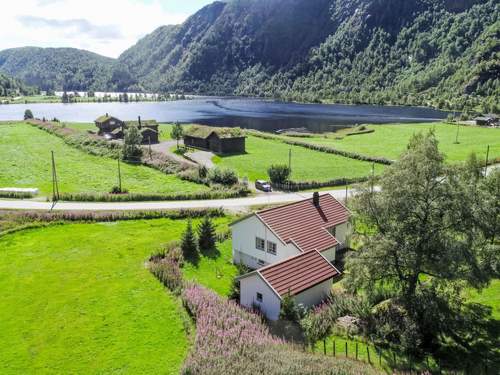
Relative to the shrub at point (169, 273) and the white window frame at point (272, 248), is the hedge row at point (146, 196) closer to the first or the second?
the shrub at point (169, 273)

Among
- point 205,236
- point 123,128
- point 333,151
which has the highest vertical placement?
point 123,128

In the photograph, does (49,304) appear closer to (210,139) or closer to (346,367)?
(346,367)

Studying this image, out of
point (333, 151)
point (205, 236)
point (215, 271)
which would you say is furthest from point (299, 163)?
point (215, 271)

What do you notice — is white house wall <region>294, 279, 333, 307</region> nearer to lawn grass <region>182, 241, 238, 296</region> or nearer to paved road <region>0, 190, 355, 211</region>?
lawn grass <region>182, 241, 238, 296</region>

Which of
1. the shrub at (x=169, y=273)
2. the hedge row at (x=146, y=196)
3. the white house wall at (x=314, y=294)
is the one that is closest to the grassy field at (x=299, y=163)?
the hedge row at (x=146, y=196)

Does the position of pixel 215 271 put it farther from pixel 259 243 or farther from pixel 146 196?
pixel 146 196

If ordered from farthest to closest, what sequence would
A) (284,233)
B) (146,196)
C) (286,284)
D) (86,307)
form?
(146,196) < (284,233) < (86,307) < (286,284)
